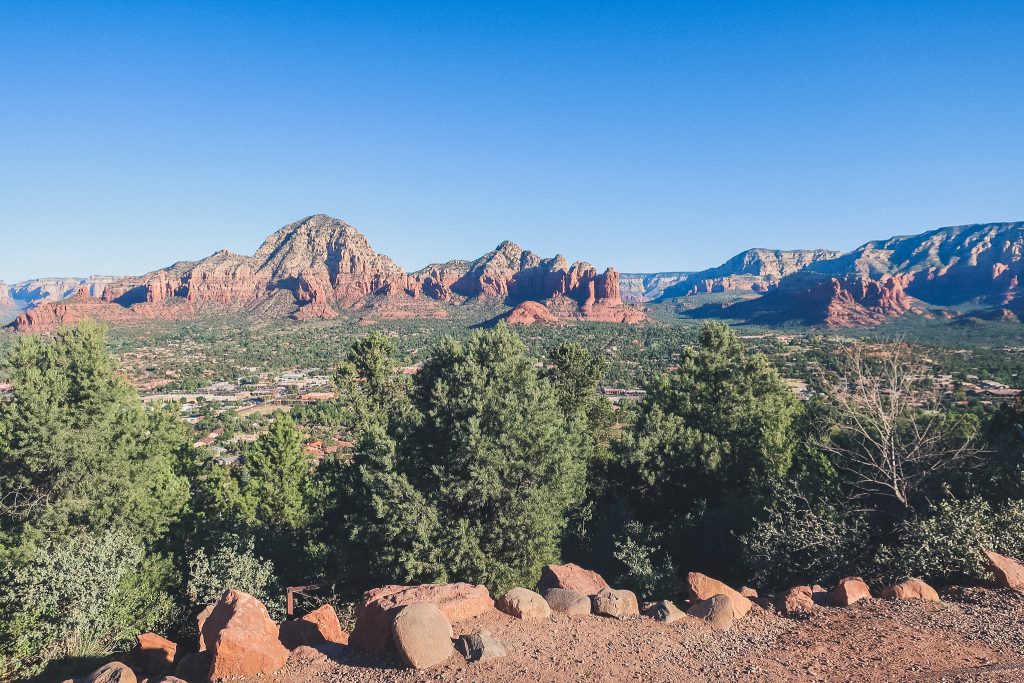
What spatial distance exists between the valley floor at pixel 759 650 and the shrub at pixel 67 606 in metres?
6.34

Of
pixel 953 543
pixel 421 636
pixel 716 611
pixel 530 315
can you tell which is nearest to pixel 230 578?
pixel 421 636

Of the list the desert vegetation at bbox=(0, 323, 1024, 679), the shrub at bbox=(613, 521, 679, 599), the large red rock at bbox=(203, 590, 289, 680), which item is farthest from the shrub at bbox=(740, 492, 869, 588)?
the large red rock at bbox=(203, 590, 289, 680)

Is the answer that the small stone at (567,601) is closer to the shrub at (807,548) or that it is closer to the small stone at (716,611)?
the small stone at (716,611)

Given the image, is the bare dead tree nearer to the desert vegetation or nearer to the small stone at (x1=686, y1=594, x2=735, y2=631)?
the desert vegetation

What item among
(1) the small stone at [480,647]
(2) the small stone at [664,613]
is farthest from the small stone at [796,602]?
(1) the small stone at [480,647]

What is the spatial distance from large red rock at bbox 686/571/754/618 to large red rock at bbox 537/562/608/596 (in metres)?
2.36

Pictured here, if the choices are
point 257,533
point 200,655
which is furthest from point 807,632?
point 257,533

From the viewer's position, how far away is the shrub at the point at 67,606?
Answer: 12.8 m

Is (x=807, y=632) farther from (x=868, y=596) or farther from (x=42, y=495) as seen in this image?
(x=42, y=495)

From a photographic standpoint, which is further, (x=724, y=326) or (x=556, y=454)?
(x=724, y=326)

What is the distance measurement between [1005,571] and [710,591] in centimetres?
720

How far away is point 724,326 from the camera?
1214 inches

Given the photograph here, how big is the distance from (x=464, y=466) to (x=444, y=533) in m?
2.19

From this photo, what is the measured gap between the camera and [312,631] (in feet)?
41.6
